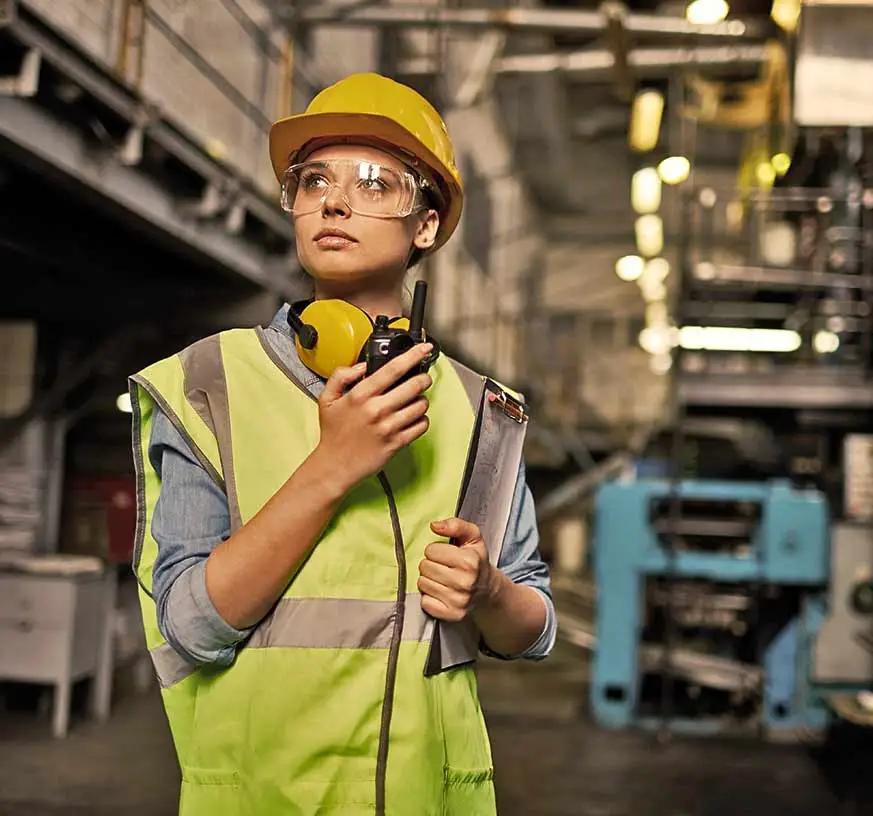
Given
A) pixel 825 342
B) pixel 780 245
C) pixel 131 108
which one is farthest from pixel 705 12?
pixel 131 108

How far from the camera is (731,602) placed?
600 cm

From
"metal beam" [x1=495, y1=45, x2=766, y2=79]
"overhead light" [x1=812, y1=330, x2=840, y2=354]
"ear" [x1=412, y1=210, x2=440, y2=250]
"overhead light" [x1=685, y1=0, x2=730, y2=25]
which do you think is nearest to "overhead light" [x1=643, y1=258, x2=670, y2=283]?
"metal beam" [x1=495, y1=45, x2=766, y2=79]

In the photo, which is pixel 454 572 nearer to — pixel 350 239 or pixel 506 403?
pixel 506 403

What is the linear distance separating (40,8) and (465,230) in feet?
28.6

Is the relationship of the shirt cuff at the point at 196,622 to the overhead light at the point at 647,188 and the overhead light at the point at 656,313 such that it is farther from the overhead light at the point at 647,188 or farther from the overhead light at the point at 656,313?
the overhead light at the point at 656,313

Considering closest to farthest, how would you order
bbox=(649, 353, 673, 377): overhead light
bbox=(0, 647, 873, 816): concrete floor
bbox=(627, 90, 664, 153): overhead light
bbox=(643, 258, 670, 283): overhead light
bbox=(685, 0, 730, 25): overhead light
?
bbox=(0, 647, 873, 816): concrete floor
bbox=(685, 0, 730, 25): overhead light
bbox=(627, 90, 664, 153): overhead light
bbox=(643, 258, 670, 283): overhead light
bbox=(649, 353, 673, 377): overhead light

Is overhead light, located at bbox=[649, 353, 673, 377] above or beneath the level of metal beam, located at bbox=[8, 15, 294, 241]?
above

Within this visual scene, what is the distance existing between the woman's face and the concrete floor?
11.3ft

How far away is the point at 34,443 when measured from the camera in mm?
6102

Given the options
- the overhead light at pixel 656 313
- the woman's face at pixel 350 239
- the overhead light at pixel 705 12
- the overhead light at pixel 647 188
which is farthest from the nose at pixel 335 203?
the overhead light at pixel 656 313

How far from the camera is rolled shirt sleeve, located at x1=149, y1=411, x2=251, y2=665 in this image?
124 centimetres

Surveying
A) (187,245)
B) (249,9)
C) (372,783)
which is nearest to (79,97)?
(187,245)

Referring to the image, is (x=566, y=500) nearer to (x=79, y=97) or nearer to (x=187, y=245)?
(x=187, y=245)

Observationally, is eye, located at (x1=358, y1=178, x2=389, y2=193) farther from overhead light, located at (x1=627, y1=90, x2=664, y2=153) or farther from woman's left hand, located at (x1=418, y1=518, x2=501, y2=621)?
overhead light, located at (x1=627, y1=90, x2=664, y2=153)
